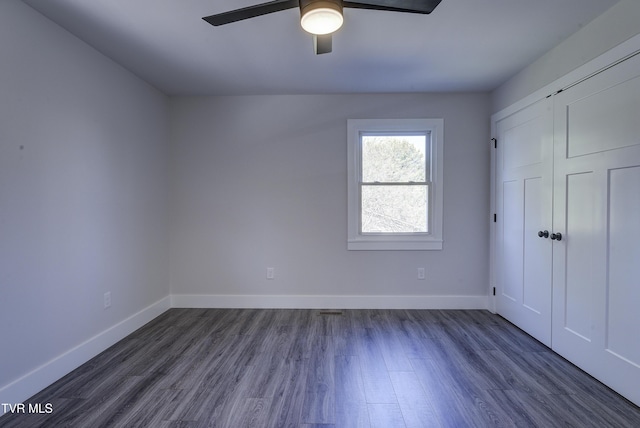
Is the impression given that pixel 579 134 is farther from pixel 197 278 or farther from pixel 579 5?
pixel 197 278

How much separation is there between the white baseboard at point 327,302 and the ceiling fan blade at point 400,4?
9.18ft

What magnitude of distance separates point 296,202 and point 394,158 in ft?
4.23

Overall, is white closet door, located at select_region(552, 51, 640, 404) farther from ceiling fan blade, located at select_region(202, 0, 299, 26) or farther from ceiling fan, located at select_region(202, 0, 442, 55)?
ceiling fan blade, located at select_region(202, 0, 299, 26)

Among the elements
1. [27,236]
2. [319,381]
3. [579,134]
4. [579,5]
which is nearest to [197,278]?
[27,236]

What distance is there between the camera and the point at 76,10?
6.16 feet

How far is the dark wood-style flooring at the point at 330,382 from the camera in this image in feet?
5.40

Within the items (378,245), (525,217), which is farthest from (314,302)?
(525,217)

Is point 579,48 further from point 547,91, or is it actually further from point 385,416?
point 385,416

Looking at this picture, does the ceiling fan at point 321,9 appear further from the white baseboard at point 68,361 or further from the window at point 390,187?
the white baseboard at point 68,361

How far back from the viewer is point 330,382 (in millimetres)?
1967

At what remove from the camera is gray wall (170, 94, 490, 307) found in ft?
10.9

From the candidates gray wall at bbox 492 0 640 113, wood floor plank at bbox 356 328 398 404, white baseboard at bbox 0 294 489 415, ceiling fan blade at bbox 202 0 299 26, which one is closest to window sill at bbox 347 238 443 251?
white baseboard at bbox 0 294 489 415

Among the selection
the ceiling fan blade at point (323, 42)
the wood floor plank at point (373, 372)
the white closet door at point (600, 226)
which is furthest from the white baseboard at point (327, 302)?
the ceiling fan blade at point (323, 42)

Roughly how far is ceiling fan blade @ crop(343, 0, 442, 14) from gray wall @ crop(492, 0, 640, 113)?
1417 millimetres
